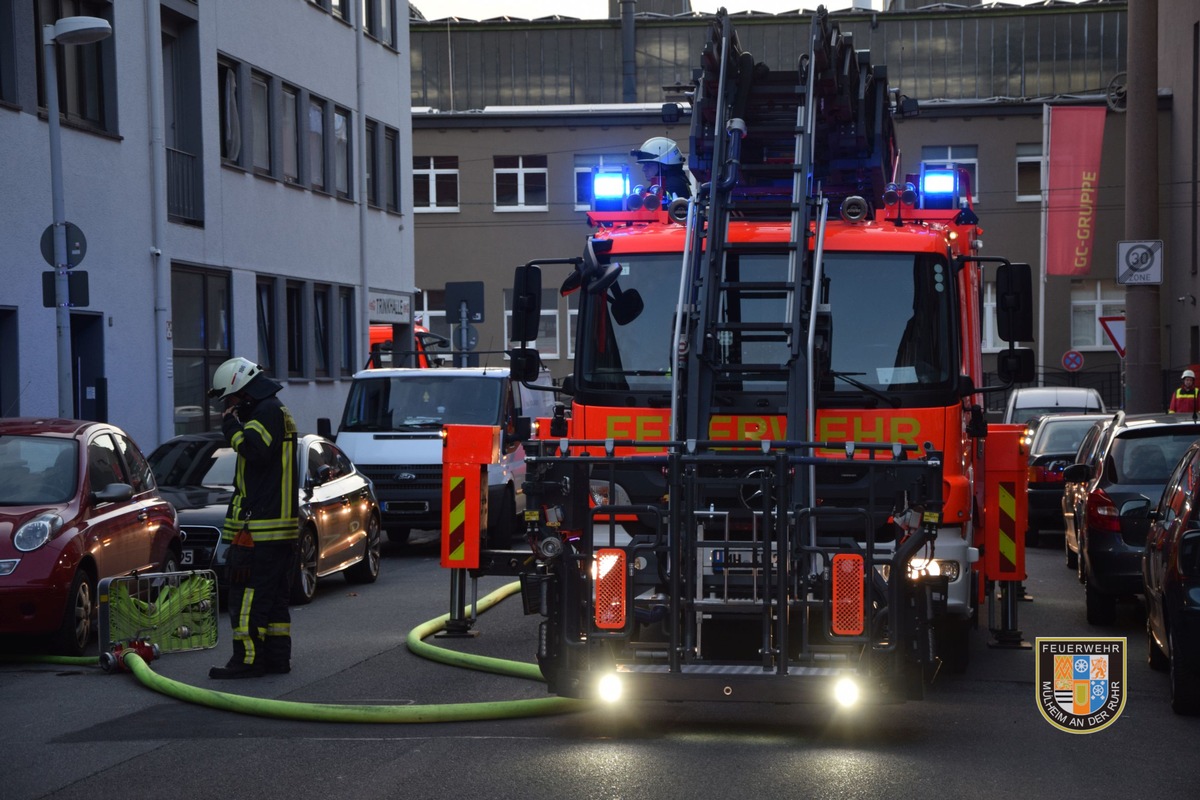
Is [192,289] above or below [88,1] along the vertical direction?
below

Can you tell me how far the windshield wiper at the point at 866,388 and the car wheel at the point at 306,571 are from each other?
6101 mm

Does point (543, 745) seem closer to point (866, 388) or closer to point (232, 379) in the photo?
point (866, 388)

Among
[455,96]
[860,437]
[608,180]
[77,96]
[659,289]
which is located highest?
[455,96]

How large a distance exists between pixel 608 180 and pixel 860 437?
2.71 m

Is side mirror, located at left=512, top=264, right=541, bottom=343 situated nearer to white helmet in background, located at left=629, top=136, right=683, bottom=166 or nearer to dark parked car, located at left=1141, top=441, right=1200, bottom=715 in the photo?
white helmet in background, located at left=629, top=136, right=683, bottom=166

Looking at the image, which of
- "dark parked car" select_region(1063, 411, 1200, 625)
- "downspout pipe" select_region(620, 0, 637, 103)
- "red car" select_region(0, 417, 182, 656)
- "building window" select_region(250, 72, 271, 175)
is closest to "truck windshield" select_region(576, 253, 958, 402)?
"dark parked car" select_region(1063, 411, 1200, 625)

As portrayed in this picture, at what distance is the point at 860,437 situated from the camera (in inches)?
396

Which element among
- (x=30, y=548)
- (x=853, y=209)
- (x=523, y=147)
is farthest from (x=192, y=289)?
(x=523, y=147)

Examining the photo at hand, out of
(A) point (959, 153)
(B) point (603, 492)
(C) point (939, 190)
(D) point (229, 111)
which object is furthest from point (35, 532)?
(A) point (959, 153)

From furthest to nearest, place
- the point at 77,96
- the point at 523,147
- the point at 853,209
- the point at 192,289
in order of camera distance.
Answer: the point at 523,147 → the point at 192,289 → the point at 77,96 → the point at 853,209

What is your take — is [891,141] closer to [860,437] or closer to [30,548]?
[860,437]

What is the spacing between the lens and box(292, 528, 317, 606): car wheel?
14867 mm

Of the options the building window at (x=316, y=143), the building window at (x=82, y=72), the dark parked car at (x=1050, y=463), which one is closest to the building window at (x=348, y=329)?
the building window at (x=316, y=143)

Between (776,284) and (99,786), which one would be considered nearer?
(99,786)
